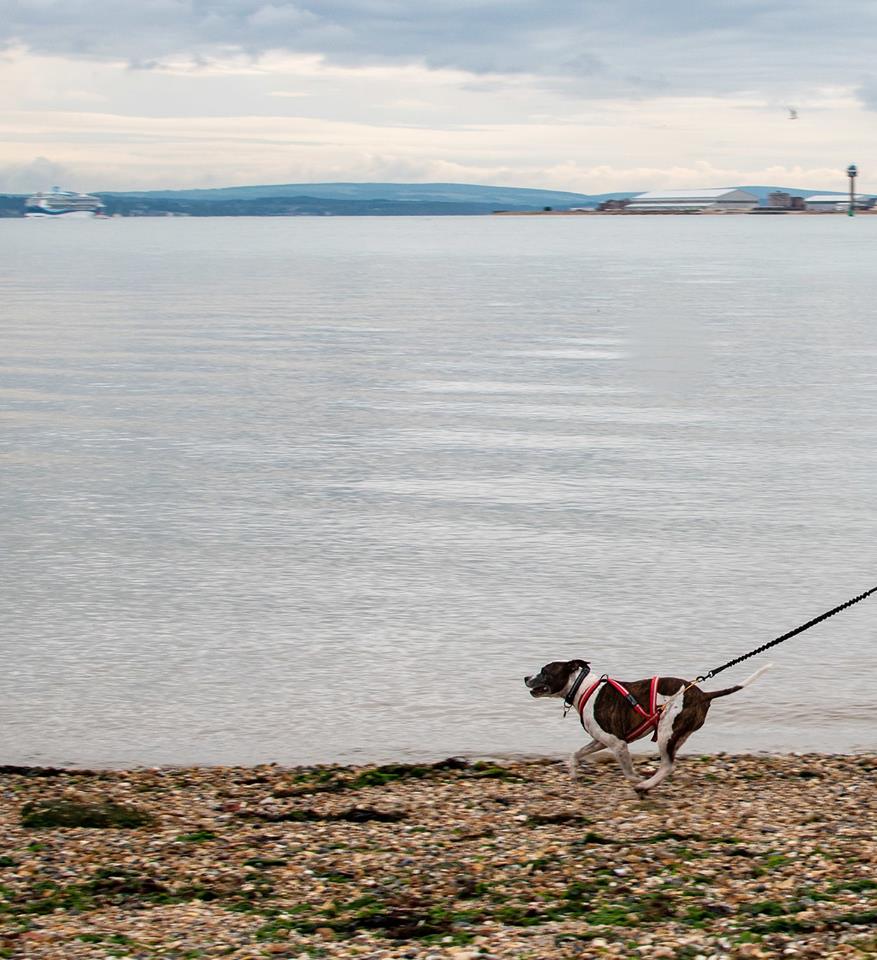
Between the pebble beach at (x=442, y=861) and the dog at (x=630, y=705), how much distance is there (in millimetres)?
341

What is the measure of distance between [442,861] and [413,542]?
957cm

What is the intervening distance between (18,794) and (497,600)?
20.1 ft

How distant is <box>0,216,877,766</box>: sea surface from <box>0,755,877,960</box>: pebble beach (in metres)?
1.04

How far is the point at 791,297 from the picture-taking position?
68.6 m

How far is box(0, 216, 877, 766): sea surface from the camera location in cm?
1232

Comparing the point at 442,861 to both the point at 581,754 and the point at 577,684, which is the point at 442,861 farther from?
the point at 581,754

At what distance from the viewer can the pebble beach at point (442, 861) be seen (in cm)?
714

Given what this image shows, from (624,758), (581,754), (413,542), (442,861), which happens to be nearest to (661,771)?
(624,758)

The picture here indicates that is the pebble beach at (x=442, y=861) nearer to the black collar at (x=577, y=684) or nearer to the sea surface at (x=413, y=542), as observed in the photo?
the black collar at (x=577, y=684)

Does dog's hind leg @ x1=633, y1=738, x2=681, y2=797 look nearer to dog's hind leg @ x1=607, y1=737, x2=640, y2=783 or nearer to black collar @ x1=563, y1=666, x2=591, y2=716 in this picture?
dog's hind leg @ x1=607, y1=737, x2=640, y2=783

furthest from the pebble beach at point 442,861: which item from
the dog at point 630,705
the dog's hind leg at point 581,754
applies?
the dog at point 630,705

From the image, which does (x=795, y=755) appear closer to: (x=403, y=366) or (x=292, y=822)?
(x=292, y=822)

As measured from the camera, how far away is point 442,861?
8.41 m

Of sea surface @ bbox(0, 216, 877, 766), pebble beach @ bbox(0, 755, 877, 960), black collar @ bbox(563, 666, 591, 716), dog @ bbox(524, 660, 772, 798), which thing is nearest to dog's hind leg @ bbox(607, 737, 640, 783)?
dog @ bbox(524, 660, 772, 798)
